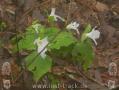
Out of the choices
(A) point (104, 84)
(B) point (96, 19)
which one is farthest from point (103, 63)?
(B) point (96, 19)

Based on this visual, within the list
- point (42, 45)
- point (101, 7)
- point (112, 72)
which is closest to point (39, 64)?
point (42, 45)

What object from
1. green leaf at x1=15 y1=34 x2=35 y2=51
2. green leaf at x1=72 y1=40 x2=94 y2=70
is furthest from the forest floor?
green leaf at x1=72 y1=40 x2=94 y2=70

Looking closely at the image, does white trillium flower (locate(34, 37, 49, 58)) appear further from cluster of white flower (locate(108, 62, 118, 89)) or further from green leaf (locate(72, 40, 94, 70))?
cluster of white flower (locate(108, 62, 118, 89))

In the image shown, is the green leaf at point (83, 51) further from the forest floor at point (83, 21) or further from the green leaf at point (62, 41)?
the forest floor at point (83, 21)

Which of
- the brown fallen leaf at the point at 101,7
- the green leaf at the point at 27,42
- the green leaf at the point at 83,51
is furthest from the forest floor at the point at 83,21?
the green leaf at the point at 83,51

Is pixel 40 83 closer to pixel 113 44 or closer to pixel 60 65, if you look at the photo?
pixel 60 65

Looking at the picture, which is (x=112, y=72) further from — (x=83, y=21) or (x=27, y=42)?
(x=27, y=42)
